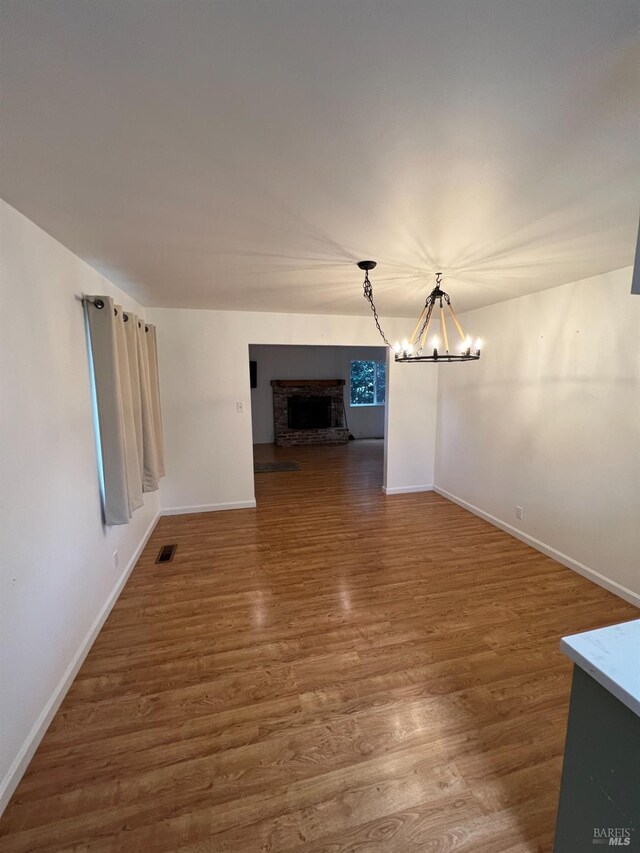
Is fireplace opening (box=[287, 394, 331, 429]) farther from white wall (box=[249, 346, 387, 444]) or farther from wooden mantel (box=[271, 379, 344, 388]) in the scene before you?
white wall (box=[249, 346, 387, 444])

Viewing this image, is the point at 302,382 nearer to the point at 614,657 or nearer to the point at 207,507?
the point at 207,507

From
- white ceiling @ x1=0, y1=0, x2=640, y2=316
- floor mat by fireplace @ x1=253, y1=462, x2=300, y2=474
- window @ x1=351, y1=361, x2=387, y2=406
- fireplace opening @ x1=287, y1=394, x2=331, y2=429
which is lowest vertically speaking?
floor mat by fireplace @ x1=253, y1=462, x2=300, y2=474

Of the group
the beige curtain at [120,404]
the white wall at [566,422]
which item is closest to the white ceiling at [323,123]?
the beige curtain at [120,404]

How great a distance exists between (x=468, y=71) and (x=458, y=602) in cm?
268

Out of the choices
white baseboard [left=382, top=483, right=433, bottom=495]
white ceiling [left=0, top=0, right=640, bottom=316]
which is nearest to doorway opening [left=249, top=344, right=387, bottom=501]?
white baseboard [left=382, top=483, right=433, bottom=495]

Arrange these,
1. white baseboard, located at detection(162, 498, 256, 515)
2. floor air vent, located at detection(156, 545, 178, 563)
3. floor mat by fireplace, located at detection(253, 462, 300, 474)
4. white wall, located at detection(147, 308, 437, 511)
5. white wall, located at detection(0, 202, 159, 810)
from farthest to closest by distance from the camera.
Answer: floor mat by fireplace, located at detection(253, 462, 300, 474) < white baseboard, located at detection(162, 498, 256, 515) < white wall, located at detection(147, 308, 437, 511) < floor air vent, located at detection(156, 545, 178, 563) < white wall, located at detection(0, 202, 159, 810)

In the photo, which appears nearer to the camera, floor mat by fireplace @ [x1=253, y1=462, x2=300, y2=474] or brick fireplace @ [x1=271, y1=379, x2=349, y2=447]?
floor mat by fireplace @ [x1=253, y1=462, x2=300, y2=474]

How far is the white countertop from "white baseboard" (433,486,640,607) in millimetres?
1998

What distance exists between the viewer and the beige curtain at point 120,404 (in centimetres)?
208

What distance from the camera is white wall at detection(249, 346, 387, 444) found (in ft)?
25.6

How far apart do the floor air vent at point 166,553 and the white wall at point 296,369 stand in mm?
4561

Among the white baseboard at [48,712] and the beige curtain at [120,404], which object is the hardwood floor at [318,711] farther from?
the beige curtain at [120,404]

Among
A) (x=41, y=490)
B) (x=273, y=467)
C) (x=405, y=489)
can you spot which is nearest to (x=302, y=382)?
(x=273, y=467)

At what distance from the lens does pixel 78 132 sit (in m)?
1.00
